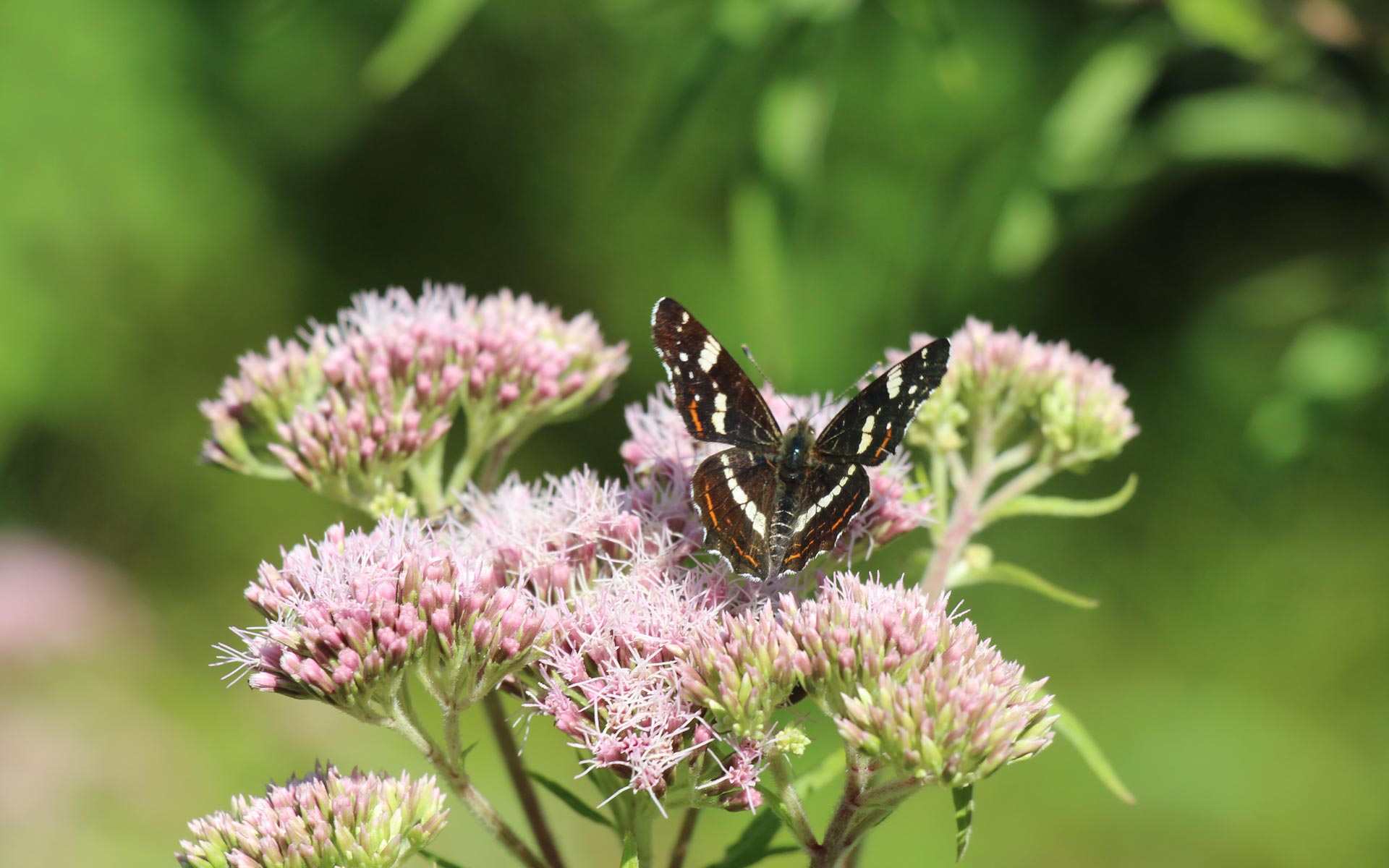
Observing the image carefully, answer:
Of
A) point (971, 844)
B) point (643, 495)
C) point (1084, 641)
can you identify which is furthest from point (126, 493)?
point (643, 495)

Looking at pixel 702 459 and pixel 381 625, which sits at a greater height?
pixel 702 459

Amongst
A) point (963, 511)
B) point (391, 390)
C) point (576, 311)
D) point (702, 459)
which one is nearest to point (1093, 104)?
point (963, 511)

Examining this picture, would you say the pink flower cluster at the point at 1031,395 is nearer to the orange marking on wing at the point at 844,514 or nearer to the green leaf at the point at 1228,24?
the orange marking on wing at the point at 844,514

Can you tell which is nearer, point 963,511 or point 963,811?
point 963,811

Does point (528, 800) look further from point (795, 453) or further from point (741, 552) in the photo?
point (795, 453)

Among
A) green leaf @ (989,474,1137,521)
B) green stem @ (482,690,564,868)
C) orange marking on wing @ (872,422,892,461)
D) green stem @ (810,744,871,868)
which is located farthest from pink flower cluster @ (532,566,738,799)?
green leaf @ (989,474,1137,521)

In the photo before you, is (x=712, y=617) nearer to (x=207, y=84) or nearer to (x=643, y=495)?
(x=643, y=495)
